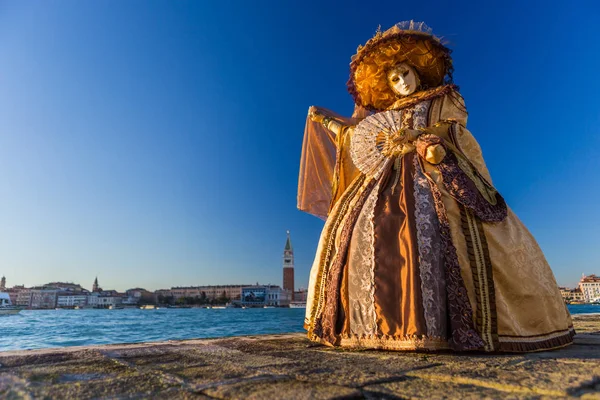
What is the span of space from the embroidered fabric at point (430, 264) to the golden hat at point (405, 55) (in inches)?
49.0

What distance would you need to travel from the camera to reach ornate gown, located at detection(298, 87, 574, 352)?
1.82 m

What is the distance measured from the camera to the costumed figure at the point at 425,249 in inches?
72.1

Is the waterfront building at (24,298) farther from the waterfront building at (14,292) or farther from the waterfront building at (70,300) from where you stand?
the waterfront building at (70,300)

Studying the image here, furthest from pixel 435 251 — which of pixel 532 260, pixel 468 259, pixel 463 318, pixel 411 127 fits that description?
pixel 411 127

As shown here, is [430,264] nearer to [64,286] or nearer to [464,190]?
[464,190]

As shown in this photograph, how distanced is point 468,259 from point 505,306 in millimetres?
288

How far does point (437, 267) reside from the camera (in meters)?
1.93

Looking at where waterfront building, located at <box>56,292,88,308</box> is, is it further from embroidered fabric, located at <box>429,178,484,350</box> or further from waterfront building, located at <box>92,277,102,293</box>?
embroidered fabric, located at <box>429,178,484,350</box>

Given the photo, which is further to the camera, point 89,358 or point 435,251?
point 435,251

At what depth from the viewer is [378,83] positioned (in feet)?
10.4

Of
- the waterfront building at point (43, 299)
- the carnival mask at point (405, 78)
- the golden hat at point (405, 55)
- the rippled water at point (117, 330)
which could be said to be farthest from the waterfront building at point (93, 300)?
the carnival mask at point (405, 78)

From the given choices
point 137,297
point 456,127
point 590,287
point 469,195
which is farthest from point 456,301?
point 137,297

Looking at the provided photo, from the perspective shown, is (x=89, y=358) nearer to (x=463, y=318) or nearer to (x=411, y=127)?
(x=463, y=318)

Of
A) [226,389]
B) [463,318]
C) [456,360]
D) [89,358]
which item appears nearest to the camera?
[226,389]
